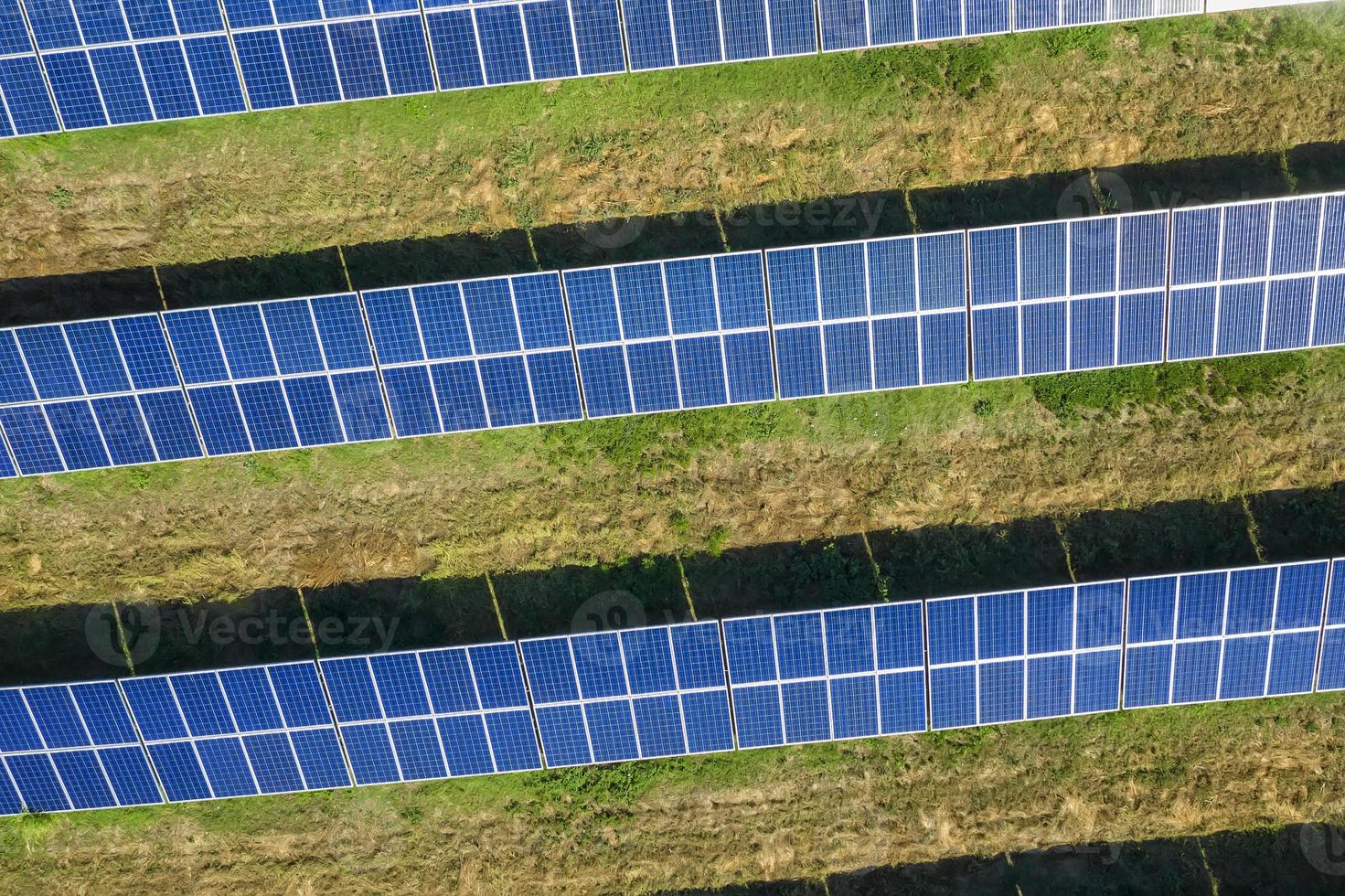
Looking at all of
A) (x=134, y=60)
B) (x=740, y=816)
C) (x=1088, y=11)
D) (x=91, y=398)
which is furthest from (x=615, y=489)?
(x=1088, y=11)

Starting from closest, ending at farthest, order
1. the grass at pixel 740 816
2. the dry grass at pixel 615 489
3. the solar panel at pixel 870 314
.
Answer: the solar panel at pixel 870 314 → the dry grass at pixel 615 489 → the grass at pixel 740 816

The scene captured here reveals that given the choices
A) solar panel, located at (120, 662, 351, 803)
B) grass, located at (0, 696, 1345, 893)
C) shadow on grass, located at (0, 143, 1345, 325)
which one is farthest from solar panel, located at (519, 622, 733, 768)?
shadow on grass, located at (0, 143, 1345, 325)

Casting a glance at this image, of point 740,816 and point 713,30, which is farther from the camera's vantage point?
point 740,816

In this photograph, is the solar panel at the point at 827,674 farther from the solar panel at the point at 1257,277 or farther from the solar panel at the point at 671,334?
the solar panel at the point at 1257,277

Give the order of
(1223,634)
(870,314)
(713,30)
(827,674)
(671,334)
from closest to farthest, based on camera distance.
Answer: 1. (713,30)
2. (870,314)
3. (671,334)
4. (1223,634)
5. (827,674)

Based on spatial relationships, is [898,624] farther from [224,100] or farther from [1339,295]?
[224,100]

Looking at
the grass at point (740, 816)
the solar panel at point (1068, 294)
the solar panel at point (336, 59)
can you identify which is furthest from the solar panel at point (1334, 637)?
the solar panel at point (336, 59)

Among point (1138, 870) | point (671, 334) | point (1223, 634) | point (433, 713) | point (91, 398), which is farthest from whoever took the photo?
point (1138, 870)

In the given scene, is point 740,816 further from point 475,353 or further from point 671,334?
point 475,353
